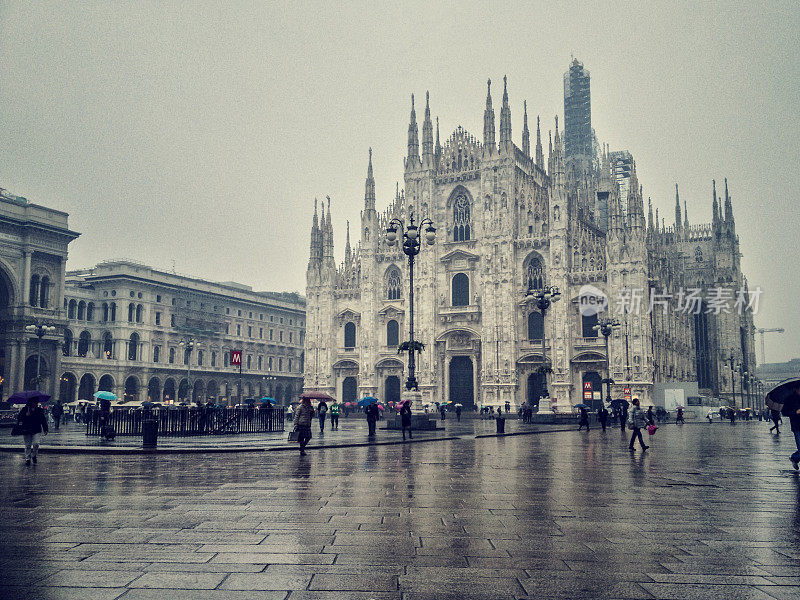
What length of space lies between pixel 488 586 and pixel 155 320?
67203 mm

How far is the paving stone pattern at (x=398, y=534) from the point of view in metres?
4.83

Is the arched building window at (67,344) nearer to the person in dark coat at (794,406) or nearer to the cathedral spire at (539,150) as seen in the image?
the cathedral spire at (539,150)

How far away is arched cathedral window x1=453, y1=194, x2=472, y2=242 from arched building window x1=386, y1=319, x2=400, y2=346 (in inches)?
342

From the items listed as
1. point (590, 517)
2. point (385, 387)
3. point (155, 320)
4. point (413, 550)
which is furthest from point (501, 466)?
point (155, 320)

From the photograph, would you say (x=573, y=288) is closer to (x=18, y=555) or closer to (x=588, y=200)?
(x=588, y=200)

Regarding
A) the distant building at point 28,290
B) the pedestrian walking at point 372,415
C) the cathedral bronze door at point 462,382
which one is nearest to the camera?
the pedestrian walking at point 372,415

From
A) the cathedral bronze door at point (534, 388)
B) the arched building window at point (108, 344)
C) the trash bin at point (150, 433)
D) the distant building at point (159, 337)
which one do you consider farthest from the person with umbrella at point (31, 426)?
the arched building window at point (108, 344)

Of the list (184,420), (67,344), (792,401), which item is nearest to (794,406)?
(792,401)

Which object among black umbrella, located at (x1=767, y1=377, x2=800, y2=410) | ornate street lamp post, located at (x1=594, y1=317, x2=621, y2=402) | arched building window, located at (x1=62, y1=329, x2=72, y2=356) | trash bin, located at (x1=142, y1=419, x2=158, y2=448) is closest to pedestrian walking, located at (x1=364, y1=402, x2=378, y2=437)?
trash bin, located at (x1=142, y1=419, x2=158, y2=448)

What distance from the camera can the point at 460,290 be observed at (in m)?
58.0

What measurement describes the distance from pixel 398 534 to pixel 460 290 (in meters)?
51.7

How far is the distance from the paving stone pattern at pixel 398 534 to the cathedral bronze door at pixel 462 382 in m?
44.1

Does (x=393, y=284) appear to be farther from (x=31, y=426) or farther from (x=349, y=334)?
(x=31, y=426)

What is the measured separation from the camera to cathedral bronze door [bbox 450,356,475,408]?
56.9m
